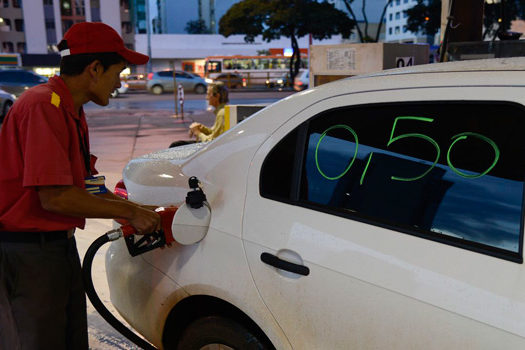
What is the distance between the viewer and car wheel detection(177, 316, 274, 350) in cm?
212

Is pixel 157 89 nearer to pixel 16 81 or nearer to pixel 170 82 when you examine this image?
pixel 170 82

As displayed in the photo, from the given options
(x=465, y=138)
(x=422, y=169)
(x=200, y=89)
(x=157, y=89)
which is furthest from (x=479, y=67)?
(x=157, y=89)

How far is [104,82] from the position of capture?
220 cm

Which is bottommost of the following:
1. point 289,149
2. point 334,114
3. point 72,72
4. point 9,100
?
point 9,100

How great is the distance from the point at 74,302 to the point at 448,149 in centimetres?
173

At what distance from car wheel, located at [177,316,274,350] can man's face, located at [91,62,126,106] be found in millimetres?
1014

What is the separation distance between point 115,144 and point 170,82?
21.5m

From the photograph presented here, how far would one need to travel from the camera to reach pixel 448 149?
1.72 m

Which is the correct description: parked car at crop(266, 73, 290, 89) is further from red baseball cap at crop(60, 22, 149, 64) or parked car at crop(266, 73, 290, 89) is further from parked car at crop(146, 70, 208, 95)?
red baseball cap at crop(60, 22, 149, 64)

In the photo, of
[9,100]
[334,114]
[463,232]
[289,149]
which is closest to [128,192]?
[289,149]

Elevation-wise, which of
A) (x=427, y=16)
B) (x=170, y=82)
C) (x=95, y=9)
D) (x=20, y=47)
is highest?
(x=95, y=9)

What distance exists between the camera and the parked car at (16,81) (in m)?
21.2

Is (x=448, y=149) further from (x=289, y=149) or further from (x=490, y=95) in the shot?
(x=289, y=149)

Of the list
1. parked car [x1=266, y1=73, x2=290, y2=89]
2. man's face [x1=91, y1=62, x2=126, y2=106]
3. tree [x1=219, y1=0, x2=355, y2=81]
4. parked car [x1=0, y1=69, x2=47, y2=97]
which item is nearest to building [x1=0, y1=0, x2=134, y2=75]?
tree [x1=219, y1=0, x2=355, y2=81]
